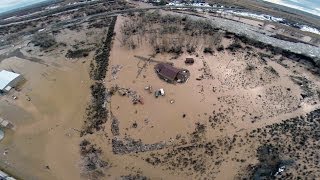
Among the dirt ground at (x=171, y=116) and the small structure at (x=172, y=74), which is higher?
the small structure at (x=172, y=74)

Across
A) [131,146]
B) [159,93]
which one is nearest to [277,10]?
[159,93]

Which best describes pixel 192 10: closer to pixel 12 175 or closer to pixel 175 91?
pixel 175 91

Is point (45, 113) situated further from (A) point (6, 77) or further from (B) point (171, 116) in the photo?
(B) point (171, 116)

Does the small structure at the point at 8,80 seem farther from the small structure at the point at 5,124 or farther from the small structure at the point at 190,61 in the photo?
the small structure at the point at 190,61

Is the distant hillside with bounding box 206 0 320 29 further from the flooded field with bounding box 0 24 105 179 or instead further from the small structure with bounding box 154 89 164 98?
the small structure with bounding box 154 89 164 98

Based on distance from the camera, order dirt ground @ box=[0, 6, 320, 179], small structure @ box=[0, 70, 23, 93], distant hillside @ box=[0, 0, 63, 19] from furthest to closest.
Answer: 1. distant hillside @ box=[0, 0, 63, 19]
2. small structure @ box=[0, 70, 23, 93]
3. dirt ground @ box=[0, 6, 320, 179]

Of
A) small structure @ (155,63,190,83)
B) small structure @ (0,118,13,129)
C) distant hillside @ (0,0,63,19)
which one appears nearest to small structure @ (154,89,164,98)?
small structure @ (155,63,190,83)

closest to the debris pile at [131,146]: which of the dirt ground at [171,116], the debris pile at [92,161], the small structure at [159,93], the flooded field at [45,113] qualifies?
the dirt ground at [171,116]
